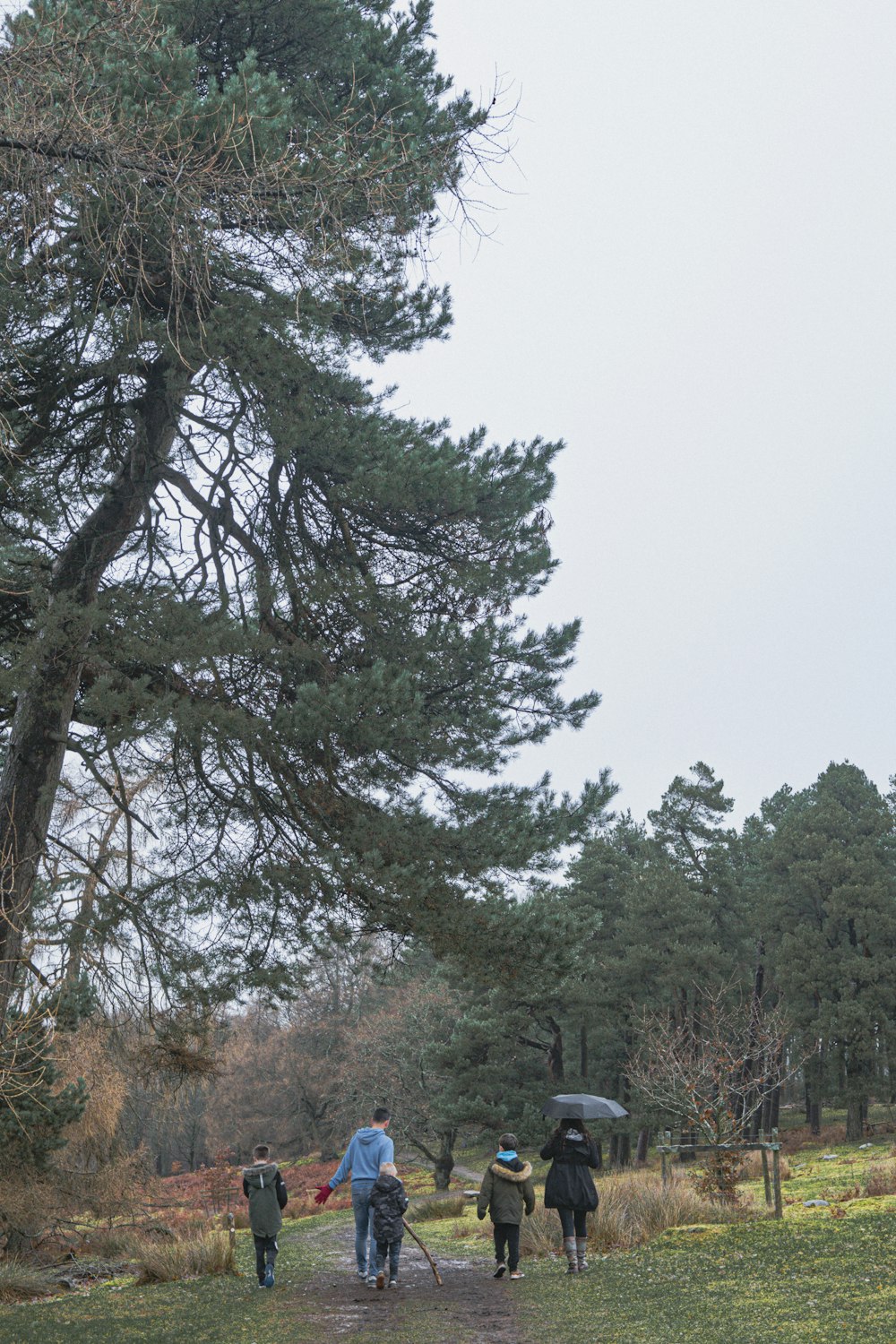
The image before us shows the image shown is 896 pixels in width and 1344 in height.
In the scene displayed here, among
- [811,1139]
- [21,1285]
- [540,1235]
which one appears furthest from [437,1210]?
[811,1139]

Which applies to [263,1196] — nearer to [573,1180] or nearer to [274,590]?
[573,1180]

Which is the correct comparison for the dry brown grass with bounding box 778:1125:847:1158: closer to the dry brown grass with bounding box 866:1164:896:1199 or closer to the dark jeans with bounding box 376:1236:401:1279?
the dry brown grass with bounding box 866:1164:896:1199

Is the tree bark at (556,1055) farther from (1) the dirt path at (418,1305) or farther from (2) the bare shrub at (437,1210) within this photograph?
(1) the dirt path at (418,1305)

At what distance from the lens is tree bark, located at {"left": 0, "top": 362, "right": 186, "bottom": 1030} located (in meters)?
9.49

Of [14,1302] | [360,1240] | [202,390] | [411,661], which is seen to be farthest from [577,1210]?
[202,390]

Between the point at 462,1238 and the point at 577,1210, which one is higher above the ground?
the point at 577,1210

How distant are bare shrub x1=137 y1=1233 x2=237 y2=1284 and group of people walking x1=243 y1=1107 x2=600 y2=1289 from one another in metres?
2.04

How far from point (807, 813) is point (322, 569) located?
32330 mm

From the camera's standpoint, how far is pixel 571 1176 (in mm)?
9922

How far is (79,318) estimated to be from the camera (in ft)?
30.8

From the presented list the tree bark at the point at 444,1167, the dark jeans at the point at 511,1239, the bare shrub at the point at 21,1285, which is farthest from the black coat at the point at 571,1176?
the tree bark at the point at 444,1167

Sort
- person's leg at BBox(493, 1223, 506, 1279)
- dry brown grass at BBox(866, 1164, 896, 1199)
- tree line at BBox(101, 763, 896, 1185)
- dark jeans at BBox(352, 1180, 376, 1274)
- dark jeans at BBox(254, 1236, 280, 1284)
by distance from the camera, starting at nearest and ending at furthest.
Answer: dark jeans at BBox(352, 1180, 376, 1274)
person's leg at BBox(493, 1223, 506, 1279)
dark jeans at BBox(254, 1236, 280, 1284)
dry brown grass at BBox(866, 1164, 896, 1199)
tree line at BBox(101, 763, 896, 1185)

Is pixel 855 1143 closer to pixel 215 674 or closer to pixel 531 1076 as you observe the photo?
pixel 531 1076

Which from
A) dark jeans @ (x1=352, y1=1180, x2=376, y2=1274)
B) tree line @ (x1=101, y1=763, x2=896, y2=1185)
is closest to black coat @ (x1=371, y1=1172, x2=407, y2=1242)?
dark jeans @ (x1=352, y1=1180, x2=376, y2=1274)
